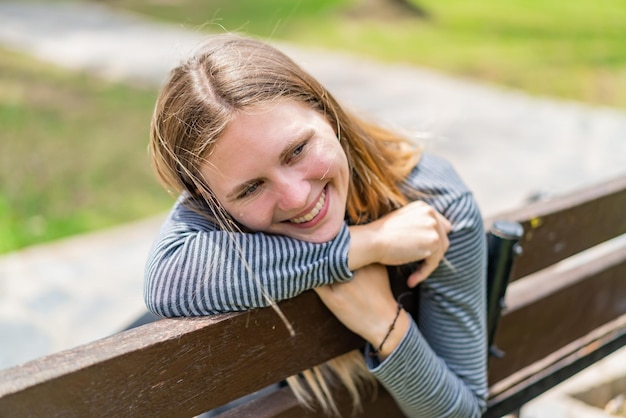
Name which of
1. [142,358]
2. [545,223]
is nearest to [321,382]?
[142,358]

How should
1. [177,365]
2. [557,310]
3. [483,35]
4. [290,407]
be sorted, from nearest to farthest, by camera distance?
[177,365]
[290,407]
[557,310]
[483,35]

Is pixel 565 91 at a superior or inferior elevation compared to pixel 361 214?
inferior

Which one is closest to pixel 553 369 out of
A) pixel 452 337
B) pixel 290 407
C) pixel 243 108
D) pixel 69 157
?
pixel 452 337

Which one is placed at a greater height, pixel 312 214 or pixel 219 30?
pixel 219 30

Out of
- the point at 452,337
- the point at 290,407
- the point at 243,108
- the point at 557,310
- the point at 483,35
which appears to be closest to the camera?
the point at 243,108

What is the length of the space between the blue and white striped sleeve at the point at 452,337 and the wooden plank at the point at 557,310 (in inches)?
11.3

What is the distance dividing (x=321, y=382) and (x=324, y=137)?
47cm

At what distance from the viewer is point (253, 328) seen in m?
1.11

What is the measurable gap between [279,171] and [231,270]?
189mm

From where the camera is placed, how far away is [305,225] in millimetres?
1183

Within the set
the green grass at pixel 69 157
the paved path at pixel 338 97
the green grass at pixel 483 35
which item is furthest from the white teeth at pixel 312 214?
the green grass at pixel 483 35

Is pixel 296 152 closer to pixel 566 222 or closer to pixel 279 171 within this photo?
pixel 279 171

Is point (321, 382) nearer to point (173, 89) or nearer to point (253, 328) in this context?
point (253, 328)

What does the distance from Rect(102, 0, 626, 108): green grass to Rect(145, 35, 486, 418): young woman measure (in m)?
5.28
